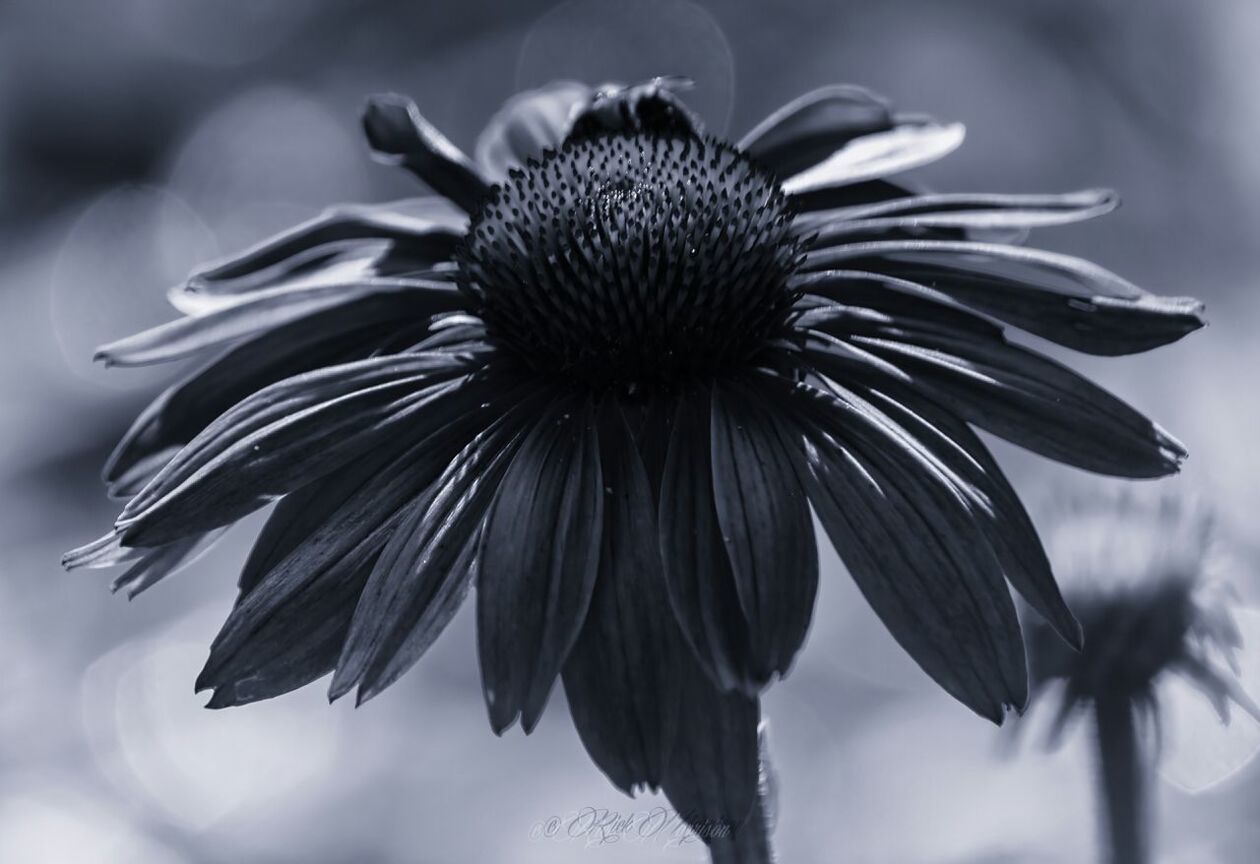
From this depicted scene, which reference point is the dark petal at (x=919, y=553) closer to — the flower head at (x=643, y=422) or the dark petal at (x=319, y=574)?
the flower head at (x=643, y=422)

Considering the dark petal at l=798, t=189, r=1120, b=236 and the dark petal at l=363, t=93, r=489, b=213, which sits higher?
the dark petal at l=363, t=93, r=489, b=213

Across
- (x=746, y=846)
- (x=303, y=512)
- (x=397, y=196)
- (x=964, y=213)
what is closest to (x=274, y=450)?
(x=303, y=512)

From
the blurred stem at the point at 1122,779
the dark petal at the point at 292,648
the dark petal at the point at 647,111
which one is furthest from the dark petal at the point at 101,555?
the blurred stem at the point at 1122,779

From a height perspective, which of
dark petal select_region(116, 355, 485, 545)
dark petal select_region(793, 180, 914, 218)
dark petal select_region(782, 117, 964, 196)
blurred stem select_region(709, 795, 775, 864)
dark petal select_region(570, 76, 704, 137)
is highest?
dark petal select_region(570, 76, 704, 137)

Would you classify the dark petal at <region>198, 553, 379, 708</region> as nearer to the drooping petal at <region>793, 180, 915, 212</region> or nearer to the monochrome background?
the monochrome background

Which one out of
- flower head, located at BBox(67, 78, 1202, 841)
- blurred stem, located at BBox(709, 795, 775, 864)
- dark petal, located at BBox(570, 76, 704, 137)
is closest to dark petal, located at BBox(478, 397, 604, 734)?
flower head, located at BBox(67, 78, 1202, 841)

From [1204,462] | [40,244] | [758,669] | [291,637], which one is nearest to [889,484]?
[758,669]
